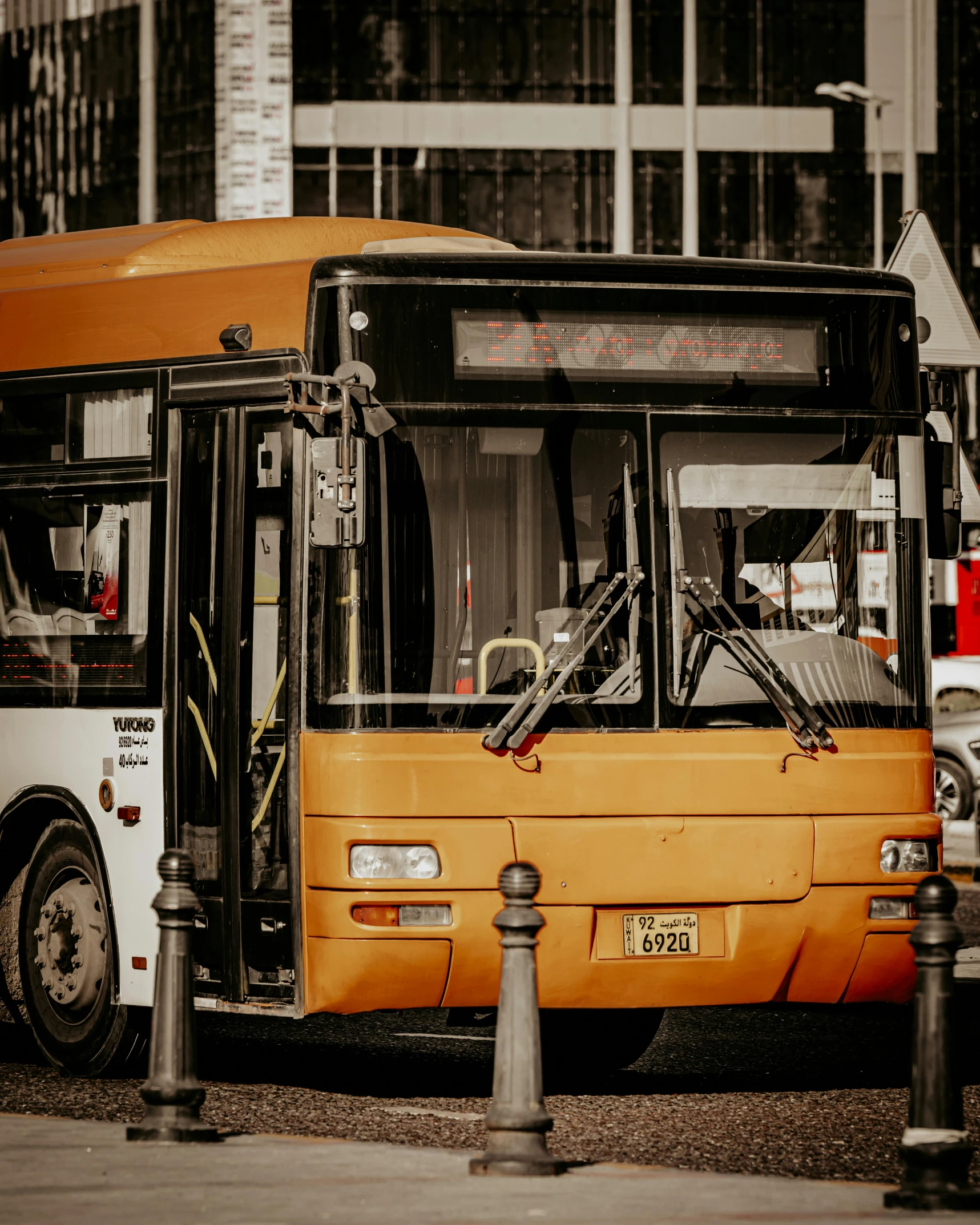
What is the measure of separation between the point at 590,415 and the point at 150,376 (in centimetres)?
197

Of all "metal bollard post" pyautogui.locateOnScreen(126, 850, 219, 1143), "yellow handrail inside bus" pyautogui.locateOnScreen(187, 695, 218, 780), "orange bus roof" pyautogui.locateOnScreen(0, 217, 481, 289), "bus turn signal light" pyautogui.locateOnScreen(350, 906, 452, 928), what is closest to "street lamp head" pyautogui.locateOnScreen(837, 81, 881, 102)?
"orange bus roof" pyautogui.locateOnScreen(0, 217, 481, 289)

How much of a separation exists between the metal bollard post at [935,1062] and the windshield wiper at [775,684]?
5.82 feet

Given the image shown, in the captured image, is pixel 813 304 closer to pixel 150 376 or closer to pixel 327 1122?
pixel 150 376

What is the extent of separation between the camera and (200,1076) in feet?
31.9

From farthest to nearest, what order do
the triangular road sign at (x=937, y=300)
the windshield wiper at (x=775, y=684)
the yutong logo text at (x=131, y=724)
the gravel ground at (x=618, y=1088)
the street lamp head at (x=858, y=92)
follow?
1. the street lamp head at (x=858, y=92)
2. the triangular road sign at (x=937, y=300)
3. the yutong logo text at (x=131, y=724)
4. the windshield wiper at (x=775, y=684)
5. the gravel ground at (x=618, y=1088)

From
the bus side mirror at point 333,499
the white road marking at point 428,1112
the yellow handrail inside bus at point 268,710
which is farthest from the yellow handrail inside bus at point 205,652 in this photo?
the white road marking at point 428,1112

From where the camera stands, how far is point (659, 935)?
852 cm

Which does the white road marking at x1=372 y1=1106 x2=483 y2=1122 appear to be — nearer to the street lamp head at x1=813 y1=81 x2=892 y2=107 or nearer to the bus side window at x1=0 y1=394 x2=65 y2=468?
the bus side window at x1=0 y1=394 x2=65 y2=468

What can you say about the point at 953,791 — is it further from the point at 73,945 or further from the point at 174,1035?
the point at 174,1035

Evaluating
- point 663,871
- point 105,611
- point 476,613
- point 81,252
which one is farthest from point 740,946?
point 81,252

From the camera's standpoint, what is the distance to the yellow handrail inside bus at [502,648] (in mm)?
8562

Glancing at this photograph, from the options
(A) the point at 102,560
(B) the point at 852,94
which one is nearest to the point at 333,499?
(A) the point at 102,560

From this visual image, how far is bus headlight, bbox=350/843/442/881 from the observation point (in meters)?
8.38

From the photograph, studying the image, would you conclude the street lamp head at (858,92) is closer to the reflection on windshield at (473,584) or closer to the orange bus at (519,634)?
the orange bus at (519,634)
